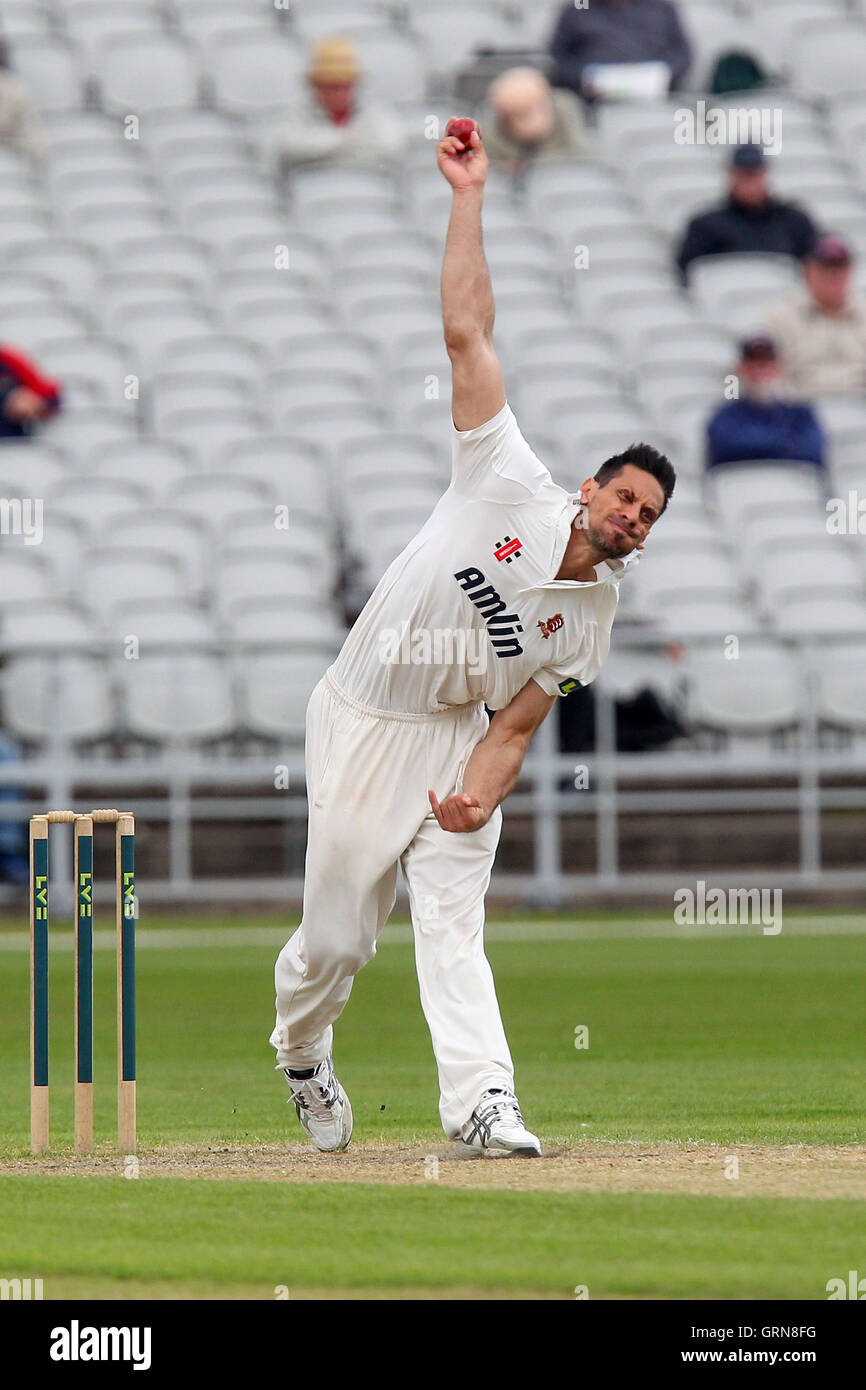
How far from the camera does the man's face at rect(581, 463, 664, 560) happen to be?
657cm

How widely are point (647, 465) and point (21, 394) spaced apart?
1128cm

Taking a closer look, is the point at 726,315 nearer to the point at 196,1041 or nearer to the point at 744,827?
the point at 744,827

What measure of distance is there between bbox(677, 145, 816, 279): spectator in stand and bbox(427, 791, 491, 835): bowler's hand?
43.4 feet

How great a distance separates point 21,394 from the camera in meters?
17.1

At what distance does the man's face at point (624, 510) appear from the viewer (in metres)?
6.57

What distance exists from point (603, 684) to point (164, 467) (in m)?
4.15

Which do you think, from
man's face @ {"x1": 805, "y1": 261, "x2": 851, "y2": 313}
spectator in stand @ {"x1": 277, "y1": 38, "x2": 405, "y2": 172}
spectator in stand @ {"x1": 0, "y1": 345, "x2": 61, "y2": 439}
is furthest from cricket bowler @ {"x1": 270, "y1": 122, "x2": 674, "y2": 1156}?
spectator in stand @ {"x1": 277, "y1": 38, "x2": 405, "y2": 172}

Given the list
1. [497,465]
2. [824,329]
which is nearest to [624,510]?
[497,465]

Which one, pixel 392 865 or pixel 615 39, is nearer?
pixel 392 865

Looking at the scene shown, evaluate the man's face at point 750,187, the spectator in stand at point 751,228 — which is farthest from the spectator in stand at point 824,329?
the spectator in stand at point 751,228

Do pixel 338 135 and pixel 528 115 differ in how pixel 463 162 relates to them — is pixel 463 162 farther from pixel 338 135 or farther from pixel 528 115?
pixel 338 135

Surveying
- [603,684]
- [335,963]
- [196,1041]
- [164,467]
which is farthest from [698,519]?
[335,963]

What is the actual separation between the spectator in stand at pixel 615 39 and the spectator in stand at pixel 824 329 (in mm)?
3692
